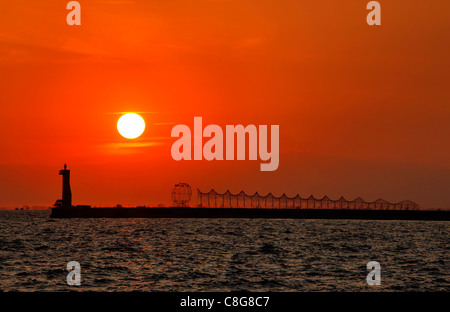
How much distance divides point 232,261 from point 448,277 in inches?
706

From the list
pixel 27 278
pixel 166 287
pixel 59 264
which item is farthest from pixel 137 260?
pixel 166 287

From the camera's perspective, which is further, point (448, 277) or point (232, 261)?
point (232, 261)

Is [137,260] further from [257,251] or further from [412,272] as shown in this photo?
[412,272]

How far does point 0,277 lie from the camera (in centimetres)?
4100

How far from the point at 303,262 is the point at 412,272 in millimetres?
9724

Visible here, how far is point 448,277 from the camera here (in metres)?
43.5
